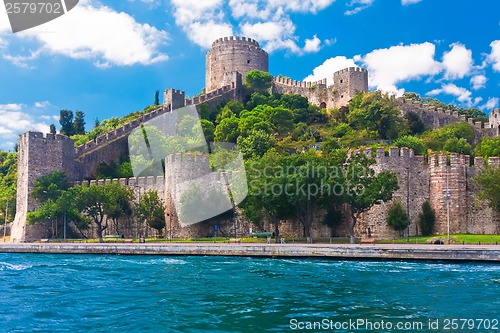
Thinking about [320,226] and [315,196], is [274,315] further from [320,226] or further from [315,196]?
[320,226]

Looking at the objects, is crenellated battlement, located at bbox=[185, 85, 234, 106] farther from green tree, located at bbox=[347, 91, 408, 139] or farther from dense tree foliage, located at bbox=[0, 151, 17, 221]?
dense tree foliage, located at bbox=[0, 151, 17, 221]

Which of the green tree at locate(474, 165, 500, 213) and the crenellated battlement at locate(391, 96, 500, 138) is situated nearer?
the green tree at locate(474, 165, 500, 213)

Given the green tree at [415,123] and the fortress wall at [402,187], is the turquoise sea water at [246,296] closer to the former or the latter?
the fortress wall at [402,187]

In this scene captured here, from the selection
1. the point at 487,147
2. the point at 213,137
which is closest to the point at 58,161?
the point at 213,137


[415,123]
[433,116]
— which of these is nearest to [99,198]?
[415,123]

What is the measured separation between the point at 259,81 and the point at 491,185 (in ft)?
142

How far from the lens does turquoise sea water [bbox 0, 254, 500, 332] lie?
16359 mm

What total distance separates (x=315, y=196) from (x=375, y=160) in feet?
18.9

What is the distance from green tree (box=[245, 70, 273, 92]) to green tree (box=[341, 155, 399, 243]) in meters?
38.1

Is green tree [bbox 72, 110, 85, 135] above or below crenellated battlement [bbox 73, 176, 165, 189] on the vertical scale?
above

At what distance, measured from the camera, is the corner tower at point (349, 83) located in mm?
73875

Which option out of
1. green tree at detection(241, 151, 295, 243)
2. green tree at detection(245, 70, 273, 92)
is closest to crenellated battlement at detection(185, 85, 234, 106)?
green tree at detection(245, 70, 273, 92)

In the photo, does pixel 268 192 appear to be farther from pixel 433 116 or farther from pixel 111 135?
pixel 433 116

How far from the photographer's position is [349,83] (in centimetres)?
7388
